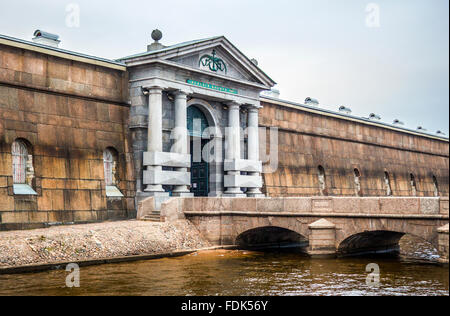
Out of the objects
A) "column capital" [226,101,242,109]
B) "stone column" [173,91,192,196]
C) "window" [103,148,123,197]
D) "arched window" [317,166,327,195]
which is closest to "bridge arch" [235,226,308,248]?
"stone column" [173,91,192,196]

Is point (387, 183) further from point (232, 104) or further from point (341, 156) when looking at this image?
point (232, 104)

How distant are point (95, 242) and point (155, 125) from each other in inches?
337

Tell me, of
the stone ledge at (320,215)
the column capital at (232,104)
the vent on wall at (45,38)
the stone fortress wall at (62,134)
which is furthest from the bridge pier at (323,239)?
the vent on wall at (45,38)

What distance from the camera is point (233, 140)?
35.0 m

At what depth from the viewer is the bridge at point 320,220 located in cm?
2339

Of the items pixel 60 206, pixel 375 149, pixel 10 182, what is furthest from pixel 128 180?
pixel 375 149

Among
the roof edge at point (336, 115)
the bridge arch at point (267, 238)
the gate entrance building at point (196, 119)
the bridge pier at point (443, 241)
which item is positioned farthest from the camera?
the roof edge at point (336, 115)

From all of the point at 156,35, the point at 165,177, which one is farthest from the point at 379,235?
the point at 156,35

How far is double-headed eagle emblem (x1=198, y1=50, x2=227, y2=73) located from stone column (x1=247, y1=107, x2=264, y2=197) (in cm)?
343

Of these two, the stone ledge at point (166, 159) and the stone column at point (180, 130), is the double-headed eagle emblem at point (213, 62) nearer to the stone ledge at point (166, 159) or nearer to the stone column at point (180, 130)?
the stone column at point (180, 130)

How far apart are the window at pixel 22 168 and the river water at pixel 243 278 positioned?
630 cm

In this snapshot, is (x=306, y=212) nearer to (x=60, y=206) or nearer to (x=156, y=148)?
(x=156, y=148)

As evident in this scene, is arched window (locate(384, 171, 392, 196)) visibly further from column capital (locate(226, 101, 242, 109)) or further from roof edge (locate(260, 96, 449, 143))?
column capital (locate(226, 101, 242, 109))
